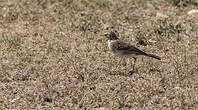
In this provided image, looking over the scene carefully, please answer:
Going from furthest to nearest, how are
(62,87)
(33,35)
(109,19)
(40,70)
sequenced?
(109,19) < (33,35) < (40,70) < (62,87)

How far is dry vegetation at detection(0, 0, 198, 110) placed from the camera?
941cm

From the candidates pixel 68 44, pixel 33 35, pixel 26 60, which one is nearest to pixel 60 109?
pixel 26 60

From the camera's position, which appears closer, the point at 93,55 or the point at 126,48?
the point at 126,48

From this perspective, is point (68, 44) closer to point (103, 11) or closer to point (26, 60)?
point (26, 60)

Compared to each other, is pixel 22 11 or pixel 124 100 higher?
pixel 22 11

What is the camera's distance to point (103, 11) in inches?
655

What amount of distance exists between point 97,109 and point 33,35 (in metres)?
5.94

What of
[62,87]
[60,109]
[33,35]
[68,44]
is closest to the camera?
[60,109]

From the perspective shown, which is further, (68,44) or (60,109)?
(68,44)

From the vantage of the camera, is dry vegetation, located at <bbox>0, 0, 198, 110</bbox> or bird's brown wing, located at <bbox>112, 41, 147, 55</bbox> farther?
bird's brown wing, located at <bbox>112, 41, 147, 55</bbox>

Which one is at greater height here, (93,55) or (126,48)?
(126,48)

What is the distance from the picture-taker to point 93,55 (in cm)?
1231

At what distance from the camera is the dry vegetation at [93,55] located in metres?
9.41

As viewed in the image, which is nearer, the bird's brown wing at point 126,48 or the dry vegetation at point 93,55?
the dry vegetation at point 93,55
